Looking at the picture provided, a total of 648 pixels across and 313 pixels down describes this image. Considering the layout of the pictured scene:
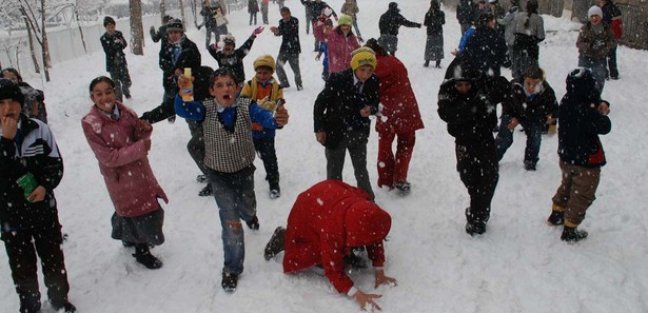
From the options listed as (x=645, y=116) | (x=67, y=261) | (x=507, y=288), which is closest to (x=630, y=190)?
(x=507, y=288)

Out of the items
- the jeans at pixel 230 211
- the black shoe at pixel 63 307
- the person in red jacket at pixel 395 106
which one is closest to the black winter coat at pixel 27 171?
the black shoe at pixel 63 307

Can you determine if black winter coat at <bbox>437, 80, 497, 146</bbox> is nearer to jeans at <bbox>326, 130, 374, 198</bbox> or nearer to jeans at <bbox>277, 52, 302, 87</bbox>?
jeans at <bbox>326, 130, 374, 198</bbox>

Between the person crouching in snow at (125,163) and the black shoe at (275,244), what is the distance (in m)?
1.02

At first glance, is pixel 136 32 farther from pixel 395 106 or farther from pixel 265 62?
pixel 395 106

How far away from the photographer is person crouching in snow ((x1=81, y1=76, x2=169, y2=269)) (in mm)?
3902

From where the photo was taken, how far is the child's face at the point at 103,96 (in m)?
3.90

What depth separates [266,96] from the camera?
6016 mm

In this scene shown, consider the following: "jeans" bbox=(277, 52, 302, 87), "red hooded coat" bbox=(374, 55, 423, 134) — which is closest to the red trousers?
"red hooded coat" bbox=(374, 55, 423, 134)

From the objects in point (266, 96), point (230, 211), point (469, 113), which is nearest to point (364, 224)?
point (230, 211)

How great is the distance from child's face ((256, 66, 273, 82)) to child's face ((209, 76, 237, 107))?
78.5 inches

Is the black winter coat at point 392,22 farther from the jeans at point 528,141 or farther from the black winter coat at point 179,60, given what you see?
the black winter coat at point 179,60

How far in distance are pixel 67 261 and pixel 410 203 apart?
3870mm

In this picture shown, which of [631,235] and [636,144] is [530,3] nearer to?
[636,144]

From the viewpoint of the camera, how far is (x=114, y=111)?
4.02 meters
